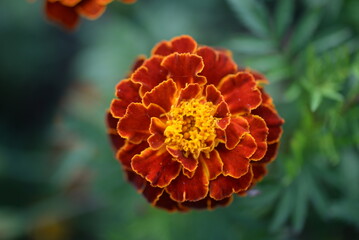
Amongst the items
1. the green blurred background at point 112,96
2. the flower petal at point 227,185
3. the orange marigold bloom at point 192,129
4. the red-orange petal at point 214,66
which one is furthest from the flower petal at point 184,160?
the green blurred background at point 112,96

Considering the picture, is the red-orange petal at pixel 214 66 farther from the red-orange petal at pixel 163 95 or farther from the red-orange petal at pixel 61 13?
the red-orange petal at pixel 61 13

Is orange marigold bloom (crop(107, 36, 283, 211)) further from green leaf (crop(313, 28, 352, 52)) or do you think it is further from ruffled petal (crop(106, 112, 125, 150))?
green leaf (crop(313, 28, 352, 52))

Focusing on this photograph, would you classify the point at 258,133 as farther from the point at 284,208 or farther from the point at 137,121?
the point at 284,208

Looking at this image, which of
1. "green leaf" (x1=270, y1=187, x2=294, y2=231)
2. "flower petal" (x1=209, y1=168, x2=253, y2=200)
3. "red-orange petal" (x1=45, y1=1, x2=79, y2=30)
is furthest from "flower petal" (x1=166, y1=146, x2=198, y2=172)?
"red-orange petal" (x1=45, y1=1, x2=79, y2=30)

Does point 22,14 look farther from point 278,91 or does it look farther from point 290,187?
point 290,187

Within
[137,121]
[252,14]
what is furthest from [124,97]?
[252,14]

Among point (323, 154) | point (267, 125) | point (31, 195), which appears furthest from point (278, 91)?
point (31, 195)
